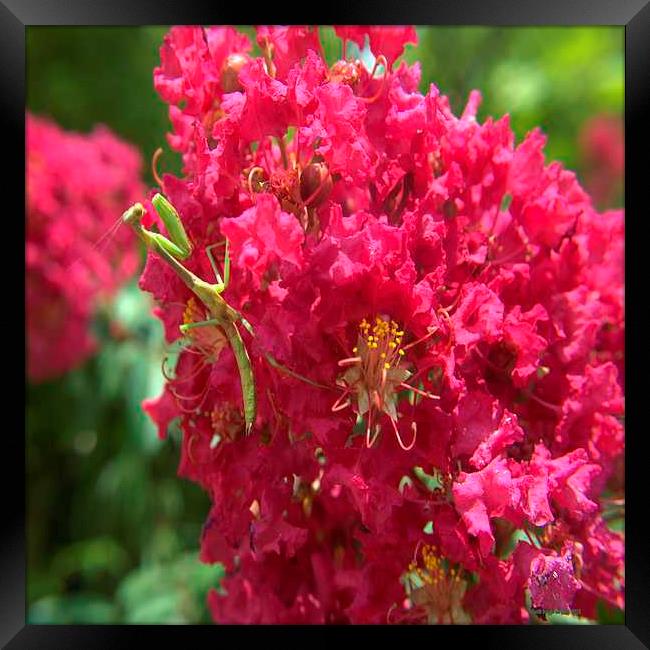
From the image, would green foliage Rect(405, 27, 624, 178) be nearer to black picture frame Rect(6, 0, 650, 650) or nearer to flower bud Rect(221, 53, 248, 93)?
black picture frame Rect(6, 0, 650, 650)

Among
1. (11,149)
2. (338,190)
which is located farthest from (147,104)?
(338,190)

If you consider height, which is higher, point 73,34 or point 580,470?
point 73,34

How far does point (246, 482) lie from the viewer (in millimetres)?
1395

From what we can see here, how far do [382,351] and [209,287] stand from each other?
0.94ft

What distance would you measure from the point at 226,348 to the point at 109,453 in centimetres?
193

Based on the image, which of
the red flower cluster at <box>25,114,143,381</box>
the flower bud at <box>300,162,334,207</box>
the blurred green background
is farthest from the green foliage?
the flower bud at <box>300,162,334,207</box>

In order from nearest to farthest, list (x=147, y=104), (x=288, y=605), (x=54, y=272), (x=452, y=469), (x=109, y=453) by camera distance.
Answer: (x=452, y=469) → (x=288, y=605) → (x=54, y=272) → (x=109, y=453) → (x=147, y=104)

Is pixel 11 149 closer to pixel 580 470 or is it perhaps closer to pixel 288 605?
pixel 288 605

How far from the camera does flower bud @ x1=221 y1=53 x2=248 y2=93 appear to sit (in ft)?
4.72

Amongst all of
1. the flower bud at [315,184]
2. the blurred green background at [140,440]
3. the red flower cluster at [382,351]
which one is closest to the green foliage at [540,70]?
the blurred green background at [140,440]

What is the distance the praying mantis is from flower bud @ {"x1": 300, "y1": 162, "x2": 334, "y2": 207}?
157mm

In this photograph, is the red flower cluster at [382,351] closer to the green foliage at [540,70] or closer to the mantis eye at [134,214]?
the mantis eye at [134,214]
